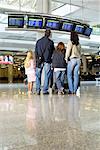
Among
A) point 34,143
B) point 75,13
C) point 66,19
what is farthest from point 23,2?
point 34,143

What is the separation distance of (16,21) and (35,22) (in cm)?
79

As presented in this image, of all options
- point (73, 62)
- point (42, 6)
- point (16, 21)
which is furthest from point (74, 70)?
point (42, 6)

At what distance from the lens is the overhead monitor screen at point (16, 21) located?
41.8 feet

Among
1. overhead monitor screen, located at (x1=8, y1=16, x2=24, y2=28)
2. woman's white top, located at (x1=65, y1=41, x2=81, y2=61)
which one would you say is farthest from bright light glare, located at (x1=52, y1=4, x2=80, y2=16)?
woman's white top, located at (x1=65, y1=41, x2=81, y2=61)

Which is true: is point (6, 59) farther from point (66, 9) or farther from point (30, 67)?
point (30, 67)

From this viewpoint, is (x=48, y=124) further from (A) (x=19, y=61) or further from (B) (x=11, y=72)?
(A) (x=19, y=61)

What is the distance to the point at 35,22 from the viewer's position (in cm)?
1280

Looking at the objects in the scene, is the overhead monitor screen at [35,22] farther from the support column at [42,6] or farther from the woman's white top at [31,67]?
the woman's white top at [31,67]

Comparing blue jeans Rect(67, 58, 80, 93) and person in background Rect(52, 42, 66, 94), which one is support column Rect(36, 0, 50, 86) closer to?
person in background Rect(52, 42, 66, 94)

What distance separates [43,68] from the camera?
859 cm

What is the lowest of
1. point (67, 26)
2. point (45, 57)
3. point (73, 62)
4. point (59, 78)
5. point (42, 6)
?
point (59, 78)

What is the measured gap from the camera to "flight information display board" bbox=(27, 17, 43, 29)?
41.8 ft

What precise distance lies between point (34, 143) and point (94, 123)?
1124 mm

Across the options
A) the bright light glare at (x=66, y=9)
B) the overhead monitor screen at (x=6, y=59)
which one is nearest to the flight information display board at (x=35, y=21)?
the bright light glare at (x=66, y=9)
